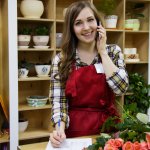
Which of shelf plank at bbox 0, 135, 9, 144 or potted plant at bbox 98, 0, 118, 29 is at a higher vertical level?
potted plant at bbox 98, 0, 118, 29

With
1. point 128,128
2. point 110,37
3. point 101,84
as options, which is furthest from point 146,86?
point 128,128

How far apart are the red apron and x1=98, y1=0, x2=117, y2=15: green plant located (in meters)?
1.54

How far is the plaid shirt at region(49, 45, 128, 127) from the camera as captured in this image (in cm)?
153

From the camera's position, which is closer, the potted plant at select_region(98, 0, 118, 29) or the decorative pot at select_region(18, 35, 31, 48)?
the decorative pot at select_region(18, 35, 31, 48)

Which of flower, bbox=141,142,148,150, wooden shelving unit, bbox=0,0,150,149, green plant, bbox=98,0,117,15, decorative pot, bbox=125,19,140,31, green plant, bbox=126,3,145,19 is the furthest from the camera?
green plant, bbox=126,3,145,19

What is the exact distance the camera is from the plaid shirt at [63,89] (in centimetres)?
153

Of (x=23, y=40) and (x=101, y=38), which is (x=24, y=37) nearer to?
(x=23, y=40)

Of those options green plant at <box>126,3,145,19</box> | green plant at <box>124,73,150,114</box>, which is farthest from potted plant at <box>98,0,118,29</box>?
green plant at <box>124,73,150,114</box>

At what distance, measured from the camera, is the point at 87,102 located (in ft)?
5.21

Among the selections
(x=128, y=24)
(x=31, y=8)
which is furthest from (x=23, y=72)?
(x=128, y=24)

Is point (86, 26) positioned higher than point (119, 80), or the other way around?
point (86, 26)

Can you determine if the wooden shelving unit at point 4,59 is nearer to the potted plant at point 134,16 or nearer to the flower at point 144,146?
the potted plant at point 134,16

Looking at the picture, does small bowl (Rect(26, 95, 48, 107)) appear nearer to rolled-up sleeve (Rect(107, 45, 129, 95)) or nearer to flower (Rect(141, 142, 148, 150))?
rolled-up sleeve (Rect(107, 45, 129, 95))

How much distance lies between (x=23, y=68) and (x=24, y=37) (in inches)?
11.8
